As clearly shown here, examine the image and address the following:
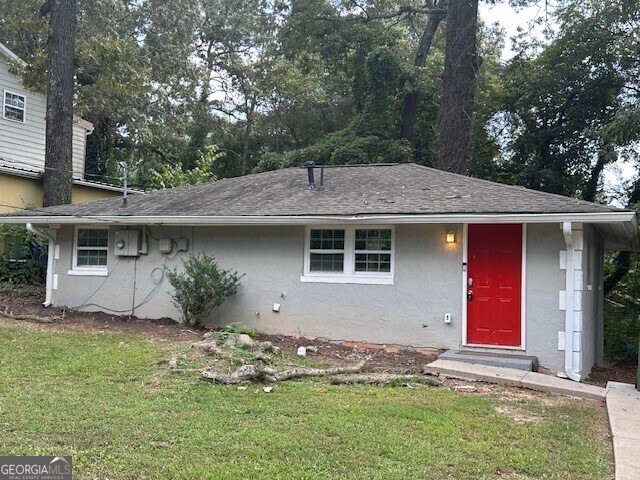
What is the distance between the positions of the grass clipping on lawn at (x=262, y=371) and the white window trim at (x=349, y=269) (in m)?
1.77

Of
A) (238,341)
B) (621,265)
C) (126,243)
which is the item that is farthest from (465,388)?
(621,265)

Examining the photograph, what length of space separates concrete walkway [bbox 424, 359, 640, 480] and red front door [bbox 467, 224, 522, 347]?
1030 mm

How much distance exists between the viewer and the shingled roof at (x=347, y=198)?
862cm

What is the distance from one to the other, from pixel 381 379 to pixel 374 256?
3.15 metres

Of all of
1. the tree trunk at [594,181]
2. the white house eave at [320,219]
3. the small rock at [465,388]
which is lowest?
the small rock at [465,388]

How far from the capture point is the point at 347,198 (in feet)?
33.4

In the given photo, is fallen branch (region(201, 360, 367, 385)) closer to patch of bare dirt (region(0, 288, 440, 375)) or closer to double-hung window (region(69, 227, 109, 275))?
patch of bare dirt (region(0, 288, 440, 375))

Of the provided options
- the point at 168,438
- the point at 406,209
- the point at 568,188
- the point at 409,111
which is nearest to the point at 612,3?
the point at 568,188

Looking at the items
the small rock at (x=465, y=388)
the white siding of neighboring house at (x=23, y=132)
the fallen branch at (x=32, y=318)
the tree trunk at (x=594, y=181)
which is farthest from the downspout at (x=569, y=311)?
the white siding of neighboring house at (x=23, y=132)

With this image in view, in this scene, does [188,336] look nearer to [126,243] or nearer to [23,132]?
[126,243]

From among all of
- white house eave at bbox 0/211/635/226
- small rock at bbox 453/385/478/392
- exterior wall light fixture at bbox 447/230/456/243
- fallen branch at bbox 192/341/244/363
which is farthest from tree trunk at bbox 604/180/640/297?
Result: fallen branch at bbox 192/341/244/363

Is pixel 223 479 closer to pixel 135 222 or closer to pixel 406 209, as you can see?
pixel 406 209

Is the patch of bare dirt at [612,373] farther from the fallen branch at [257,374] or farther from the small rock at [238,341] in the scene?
the small rock at [238,341]

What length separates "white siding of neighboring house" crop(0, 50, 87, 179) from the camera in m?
17.2
